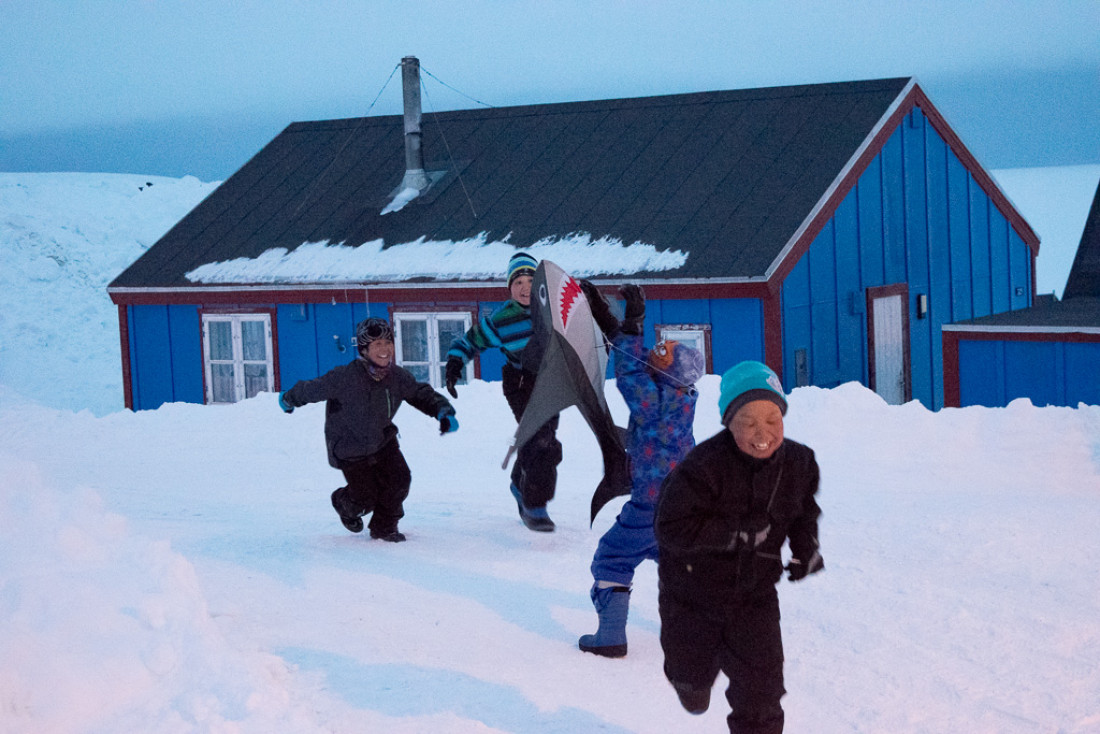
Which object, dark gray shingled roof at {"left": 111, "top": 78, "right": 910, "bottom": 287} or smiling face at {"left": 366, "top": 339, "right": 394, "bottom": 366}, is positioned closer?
smiling face at {"left": 366, "top": 339, "right": 394, "bottom": 366}

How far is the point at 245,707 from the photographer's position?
4785mm

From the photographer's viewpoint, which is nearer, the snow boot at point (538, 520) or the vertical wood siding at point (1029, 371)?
the snow boot at point (538, 520)

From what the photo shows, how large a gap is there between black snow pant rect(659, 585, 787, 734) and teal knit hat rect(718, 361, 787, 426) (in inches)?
25.9

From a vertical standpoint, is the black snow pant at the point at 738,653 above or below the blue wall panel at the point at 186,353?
below

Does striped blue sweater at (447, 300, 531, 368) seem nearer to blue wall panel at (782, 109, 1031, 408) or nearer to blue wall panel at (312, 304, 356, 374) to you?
blue wall panel at (782, 109, 1031, 408)

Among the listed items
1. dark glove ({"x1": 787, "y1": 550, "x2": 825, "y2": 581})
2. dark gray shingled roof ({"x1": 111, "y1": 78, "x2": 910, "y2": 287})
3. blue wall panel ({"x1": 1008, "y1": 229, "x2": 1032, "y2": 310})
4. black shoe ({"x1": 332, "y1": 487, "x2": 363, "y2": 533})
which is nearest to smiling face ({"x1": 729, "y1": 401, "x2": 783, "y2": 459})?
dark glove ({"x1": 787, "y1": 550, "x2": 825, "y2": 581})

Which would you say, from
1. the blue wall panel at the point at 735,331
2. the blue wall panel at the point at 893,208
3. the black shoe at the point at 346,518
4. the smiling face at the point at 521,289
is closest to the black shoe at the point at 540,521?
the black shoe at the point at 346,518

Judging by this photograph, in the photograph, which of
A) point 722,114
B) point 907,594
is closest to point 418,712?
point 907,594

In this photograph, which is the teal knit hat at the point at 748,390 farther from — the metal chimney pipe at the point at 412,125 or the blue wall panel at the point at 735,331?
the metal chimney pipe at the point at 412,125

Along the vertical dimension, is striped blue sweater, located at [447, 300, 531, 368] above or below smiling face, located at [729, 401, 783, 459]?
above

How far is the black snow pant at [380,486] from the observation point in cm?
805

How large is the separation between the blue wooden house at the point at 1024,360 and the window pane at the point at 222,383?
34.5ft

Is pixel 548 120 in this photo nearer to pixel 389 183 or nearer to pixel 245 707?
pixel 389 183

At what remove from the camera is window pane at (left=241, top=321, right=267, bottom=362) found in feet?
61.3
